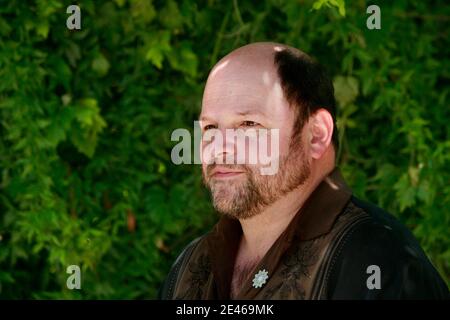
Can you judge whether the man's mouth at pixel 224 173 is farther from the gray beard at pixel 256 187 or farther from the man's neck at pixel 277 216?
the man's neck at pixel 277 216

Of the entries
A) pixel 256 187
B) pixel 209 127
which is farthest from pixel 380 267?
pixel 209 127

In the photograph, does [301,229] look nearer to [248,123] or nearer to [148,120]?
[248,123]

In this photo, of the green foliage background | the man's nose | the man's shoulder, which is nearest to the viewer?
the man's shoulder

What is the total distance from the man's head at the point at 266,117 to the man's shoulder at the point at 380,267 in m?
0.21

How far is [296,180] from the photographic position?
7.09ft

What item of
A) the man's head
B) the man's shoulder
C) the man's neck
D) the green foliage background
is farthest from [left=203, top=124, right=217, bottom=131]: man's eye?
the green foliage background

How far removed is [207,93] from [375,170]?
191cm

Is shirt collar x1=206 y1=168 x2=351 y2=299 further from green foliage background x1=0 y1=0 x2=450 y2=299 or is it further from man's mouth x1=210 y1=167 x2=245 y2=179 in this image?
green foliage background x1=0 y1=0 x2=450 y2=299

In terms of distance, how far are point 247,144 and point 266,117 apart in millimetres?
77

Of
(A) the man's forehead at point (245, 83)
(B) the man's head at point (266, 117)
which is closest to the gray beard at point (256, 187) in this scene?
(B) the man's head at point (266, 117)

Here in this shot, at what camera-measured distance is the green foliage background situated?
3.71 m

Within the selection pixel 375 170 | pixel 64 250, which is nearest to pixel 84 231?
pixel 64 250

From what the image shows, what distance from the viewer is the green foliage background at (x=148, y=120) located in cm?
371
